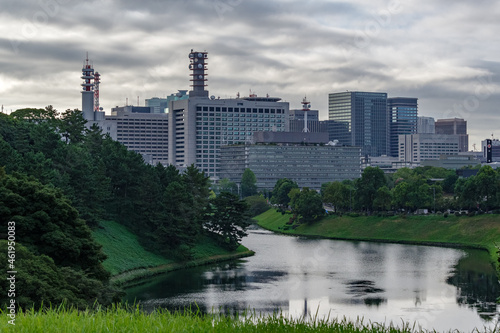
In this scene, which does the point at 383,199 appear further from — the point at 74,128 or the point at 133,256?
the point at 133,256

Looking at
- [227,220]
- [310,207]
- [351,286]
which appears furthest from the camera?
[310,207]

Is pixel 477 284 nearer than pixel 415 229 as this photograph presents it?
Yes

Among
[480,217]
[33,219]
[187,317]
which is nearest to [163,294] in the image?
[33,219]

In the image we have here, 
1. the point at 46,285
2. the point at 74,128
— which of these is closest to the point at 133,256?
the point at 74,128

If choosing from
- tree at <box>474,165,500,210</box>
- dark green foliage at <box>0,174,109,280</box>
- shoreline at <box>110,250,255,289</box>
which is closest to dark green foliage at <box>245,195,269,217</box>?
tree at <box>474,165,500,210</box>

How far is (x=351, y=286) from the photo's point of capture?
71125 mm

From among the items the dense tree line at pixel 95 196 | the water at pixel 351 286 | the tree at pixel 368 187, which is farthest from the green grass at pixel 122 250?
the tree at pixel 368 187

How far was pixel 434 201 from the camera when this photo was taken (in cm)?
13525

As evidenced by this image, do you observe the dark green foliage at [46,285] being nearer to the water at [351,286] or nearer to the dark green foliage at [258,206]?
the water at [351,286]

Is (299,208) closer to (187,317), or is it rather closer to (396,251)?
(396,251)

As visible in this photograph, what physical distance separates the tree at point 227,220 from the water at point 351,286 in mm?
4444

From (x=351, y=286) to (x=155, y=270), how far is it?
24.0 metres

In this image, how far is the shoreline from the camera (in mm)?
74062

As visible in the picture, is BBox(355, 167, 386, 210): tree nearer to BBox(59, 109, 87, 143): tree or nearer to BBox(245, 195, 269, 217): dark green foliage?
BBox(245, 195, 269, 217): dark green foliage
